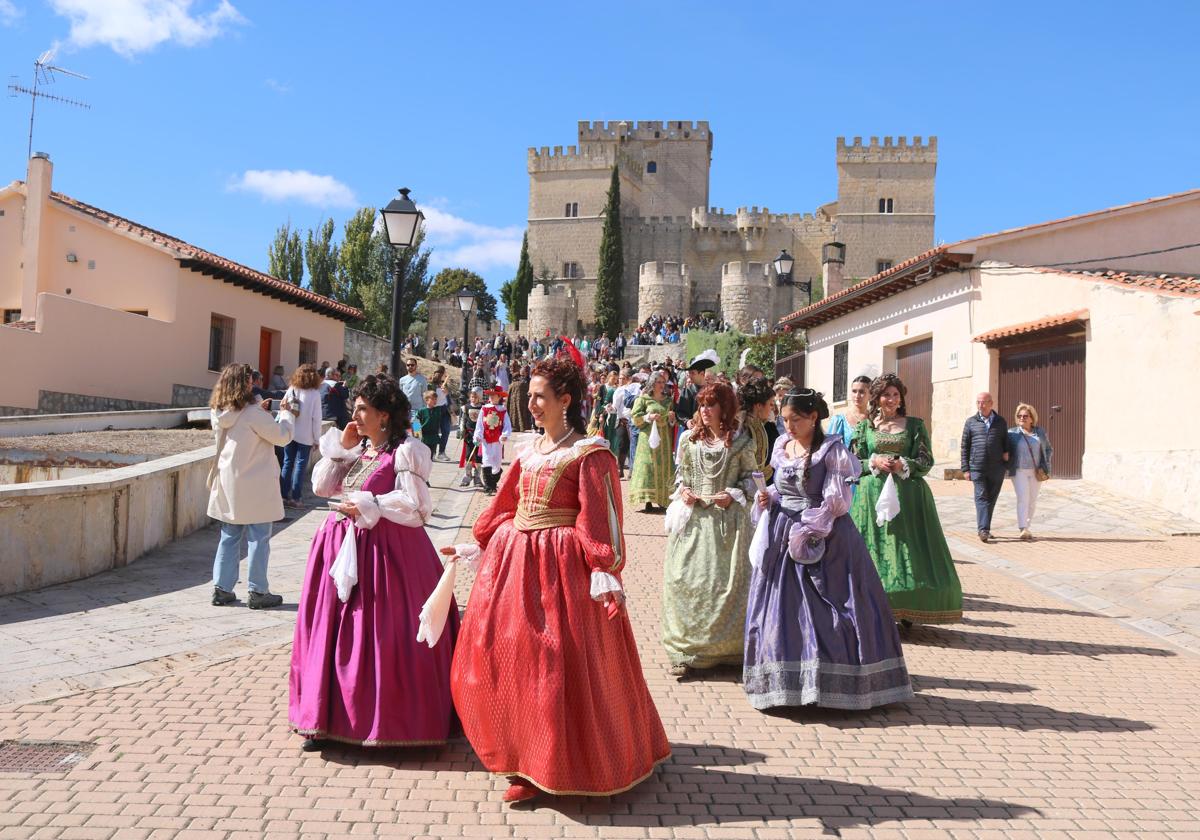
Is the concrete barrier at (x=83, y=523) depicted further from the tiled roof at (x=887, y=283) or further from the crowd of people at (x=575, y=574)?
the tiled roof at (x=887, y=283)

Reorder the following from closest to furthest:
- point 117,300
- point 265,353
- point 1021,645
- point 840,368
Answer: point 1021,645 → point 117,300 → point 840,368 → point 265,353

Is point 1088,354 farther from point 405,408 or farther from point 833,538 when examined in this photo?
point 405,408

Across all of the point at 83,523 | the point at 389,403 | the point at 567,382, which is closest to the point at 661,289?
the point at 83,523

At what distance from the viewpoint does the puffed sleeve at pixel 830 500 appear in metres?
5.16

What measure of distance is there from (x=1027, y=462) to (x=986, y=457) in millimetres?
557

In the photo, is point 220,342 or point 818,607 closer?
point 818,607

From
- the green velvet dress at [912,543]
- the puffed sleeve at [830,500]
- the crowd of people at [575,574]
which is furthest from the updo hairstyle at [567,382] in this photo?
the green velvet dress at [912,543]

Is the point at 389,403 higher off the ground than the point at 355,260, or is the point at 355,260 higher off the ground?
the point at 355,260

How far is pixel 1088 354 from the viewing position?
1480 centimetres

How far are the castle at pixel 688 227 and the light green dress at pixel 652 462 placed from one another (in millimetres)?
43920

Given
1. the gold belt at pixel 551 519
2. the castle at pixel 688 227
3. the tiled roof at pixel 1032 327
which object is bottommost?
the gold belt at pixel 551 519

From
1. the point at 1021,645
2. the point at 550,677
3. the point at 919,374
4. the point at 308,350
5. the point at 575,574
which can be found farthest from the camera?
the point at 308,350

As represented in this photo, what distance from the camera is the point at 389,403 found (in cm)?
465

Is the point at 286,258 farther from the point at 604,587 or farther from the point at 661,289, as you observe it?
the point at 604,587
